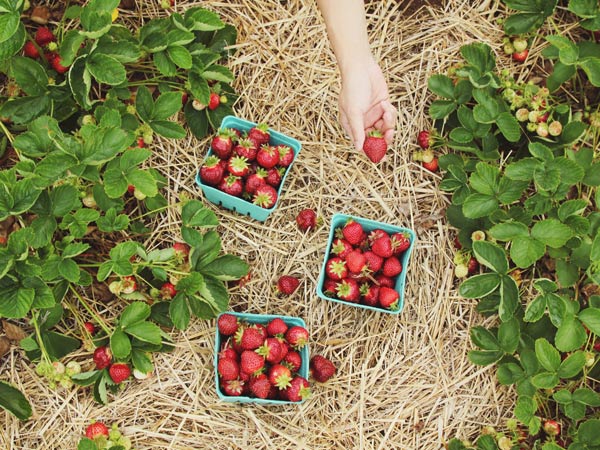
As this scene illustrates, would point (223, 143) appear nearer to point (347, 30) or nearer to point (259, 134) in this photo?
point (259, 134)

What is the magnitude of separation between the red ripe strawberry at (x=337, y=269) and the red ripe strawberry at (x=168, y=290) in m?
0.52

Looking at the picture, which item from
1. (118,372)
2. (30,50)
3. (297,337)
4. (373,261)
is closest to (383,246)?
(373,261)

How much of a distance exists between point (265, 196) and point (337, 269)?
1.11 ft

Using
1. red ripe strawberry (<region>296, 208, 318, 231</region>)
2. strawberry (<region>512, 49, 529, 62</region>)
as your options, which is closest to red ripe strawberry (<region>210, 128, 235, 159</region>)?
red ripe strawberry (<region>296, 208, 318, 231</region>)

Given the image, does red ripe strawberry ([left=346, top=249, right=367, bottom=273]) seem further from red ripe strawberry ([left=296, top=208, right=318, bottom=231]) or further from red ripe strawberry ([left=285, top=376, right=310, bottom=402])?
red ripe strawberry ([left=285, top=376, right=310, bottom=402])

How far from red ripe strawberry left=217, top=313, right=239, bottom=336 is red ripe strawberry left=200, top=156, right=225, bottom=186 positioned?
447 millimetres

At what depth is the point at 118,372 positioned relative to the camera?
6.30 feet

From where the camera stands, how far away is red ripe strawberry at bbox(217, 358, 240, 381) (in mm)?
1884

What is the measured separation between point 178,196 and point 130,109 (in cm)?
34

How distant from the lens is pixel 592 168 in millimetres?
2023

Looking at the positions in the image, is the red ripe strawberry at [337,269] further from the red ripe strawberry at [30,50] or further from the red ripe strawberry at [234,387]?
the red ripe strawberry at [30,50]

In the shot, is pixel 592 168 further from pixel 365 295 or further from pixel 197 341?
pixel 197 341

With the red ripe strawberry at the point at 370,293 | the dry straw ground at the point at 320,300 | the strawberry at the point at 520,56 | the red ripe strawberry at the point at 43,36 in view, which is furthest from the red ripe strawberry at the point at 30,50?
the strawberry at the point at 520,56

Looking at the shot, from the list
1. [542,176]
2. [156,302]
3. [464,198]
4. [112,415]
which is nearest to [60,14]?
[156,302]
